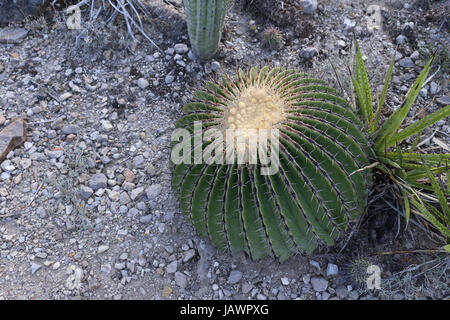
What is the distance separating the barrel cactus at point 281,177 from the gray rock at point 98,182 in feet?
2.30

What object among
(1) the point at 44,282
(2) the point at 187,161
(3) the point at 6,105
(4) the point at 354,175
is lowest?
(1) the point at 44,282

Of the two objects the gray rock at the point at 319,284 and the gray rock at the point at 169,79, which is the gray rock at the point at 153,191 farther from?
the gray rock at the point at 319,284

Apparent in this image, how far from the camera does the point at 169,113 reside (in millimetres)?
3213

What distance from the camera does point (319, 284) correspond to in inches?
97.7

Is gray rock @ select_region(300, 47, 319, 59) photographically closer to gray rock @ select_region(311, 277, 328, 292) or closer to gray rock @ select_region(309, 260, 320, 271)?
gray rock @ select_region(309, 260, 320, 271)

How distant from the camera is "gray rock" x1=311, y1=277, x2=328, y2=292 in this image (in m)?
2.48

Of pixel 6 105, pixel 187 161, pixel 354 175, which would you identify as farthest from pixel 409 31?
pixel 6 105

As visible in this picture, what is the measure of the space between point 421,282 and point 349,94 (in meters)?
1.30

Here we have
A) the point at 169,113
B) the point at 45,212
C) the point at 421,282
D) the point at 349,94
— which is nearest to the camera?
the point at 421,282

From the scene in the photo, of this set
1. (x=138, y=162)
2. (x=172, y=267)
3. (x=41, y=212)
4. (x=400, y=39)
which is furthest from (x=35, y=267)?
(x=400, y=39)

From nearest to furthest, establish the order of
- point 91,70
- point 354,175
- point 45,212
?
1. point 354,175
2. point 45,212
3. point 91,70

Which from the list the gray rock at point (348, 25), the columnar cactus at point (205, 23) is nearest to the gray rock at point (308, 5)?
the gray rock at point (348, 25)

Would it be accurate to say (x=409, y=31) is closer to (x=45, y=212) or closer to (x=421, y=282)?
(x=421, y=282)

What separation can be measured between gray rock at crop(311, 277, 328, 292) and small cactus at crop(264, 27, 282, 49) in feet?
6.23
